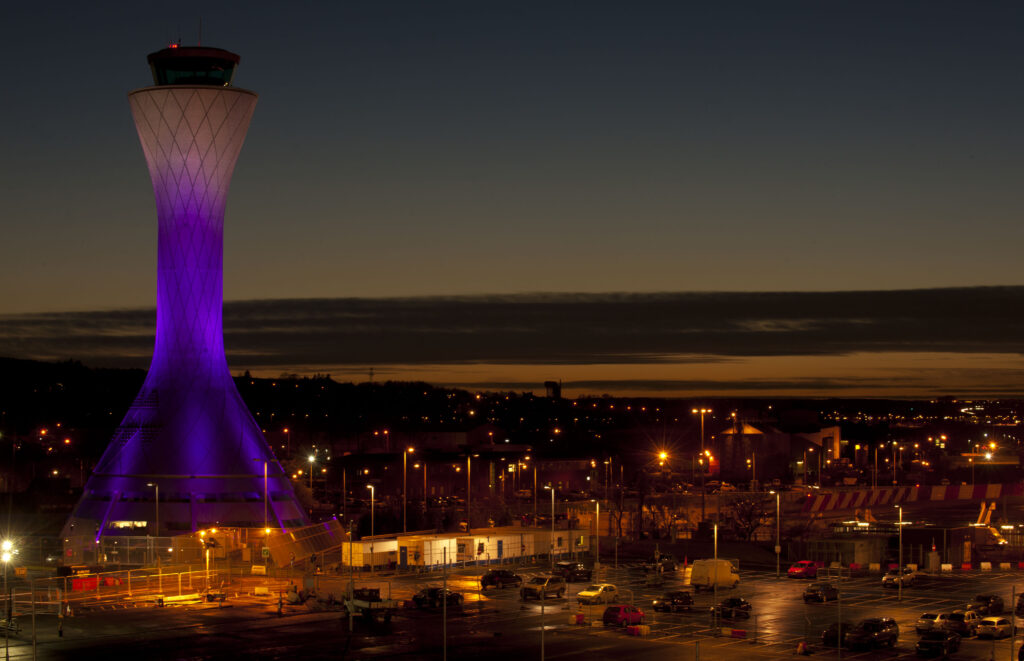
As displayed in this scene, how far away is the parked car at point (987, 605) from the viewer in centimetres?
4262

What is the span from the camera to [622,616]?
40188mm

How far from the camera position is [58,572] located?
5266 cm

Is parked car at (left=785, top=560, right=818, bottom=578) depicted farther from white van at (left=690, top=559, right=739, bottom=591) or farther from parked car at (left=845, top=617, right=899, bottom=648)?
parked car at (left=845, top=617, right=899, bottom=648)

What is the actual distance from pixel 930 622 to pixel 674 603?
28.3 ft

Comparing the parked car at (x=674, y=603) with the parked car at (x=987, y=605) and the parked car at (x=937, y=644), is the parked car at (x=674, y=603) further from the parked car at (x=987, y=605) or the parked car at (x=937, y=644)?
the parked car at (x=937, y=644)

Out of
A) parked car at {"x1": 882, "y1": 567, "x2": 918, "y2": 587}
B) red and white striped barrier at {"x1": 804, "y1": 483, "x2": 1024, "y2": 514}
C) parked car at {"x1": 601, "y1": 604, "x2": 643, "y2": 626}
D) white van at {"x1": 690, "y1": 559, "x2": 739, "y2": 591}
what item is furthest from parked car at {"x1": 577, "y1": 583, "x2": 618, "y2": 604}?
red and white striped barrier at {"x1": 804, "y1": 483, "x2": 1024, "y2": 514}

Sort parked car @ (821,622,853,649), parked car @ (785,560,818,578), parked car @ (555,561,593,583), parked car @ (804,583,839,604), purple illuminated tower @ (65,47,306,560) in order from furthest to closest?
purple illuminated tower @ (65,47,306,560), parked car @ (785,560,818,578), parked car @ (555,561,593,583), parked car @ (804,583,839,604), parked car @ (821,622,853,649)

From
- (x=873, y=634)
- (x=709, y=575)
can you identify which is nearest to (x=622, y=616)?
(x=873, y=634)

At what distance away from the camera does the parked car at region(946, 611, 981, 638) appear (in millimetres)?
37688

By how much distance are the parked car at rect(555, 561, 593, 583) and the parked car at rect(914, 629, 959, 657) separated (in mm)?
17875

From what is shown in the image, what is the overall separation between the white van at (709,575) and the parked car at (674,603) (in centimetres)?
386

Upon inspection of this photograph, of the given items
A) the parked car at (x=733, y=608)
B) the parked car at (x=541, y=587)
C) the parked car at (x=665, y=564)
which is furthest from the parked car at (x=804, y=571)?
the parked car at (x=733, y=608)

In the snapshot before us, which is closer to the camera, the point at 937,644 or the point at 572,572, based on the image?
the point at 937,644

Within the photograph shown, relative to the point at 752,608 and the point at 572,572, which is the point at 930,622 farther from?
the point at 572,572
